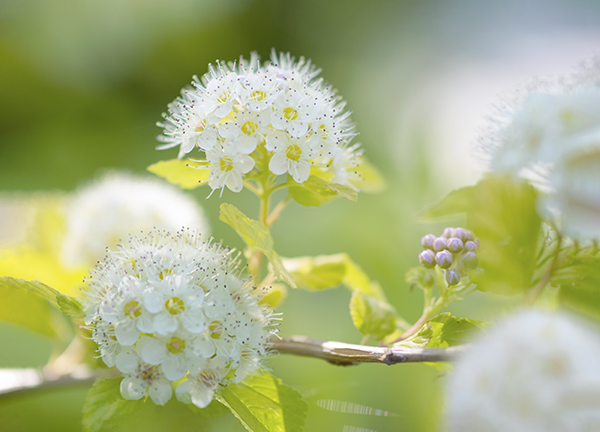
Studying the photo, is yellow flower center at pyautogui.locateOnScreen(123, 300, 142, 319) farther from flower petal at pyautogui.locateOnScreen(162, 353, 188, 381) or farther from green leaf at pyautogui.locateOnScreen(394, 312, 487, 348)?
green leaf at pyautogui.locateOnScreen(394, 312, 487, 348)

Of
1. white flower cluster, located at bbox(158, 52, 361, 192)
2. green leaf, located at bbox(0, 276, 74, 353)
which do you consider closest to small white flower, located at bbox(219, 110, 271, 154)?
white flower cluster, located at bbox(158, 52, 361, 192)

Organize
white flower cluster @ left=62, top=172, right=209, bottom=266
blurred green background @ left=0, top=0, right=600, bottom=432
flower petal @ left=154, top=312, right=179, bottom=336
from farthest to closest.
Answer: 1. blurred green background @ left=0, top=0, right=600, bottom=432
2. white flower cluster @ left=62, top=172, right=209, bottom=266
3. flower petal @ left=154, top=312, right=179, bottom=336

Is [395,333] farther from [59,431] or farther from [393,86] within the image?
[393,86]

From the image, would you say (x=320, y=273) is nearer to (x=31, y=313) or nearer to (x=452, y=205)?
(x=452, y=205)

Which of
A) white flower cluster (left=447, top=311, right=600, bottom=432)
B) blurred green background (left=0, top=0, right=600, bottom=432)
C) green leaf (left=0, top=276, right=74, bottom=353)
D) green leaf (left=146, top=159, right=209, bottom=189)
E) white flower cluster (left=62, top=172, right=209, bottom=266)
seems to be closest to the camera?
white flower cluster (left=447, top=311, right=600, bottom=432)

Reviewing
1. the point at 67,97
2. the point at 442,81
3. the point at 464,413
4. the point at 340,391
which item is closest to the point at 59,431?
the point at 340,391

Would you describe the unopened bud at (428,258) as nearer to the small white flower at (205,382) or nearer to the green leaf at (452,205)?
the green leaf at (452,205)

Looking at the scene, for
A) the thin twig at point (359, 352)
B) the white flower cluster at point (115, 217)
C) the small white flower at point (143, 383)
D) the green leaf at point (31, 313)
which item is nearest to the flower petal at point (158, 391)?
the small white flower at point (143, 383)
